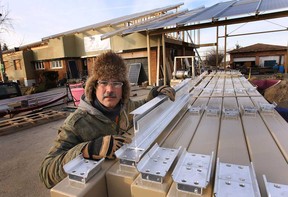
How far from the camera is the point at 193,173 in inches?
23.9

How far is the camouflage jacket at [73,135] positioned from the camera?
898mm

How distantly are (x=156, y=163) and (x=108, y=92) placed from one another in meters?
0.73

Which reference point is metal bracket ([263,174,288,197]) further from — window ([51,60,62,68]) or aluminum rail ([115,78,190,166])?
window ([51,60,62,68])

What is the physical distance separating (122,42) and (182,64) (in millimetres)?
3883

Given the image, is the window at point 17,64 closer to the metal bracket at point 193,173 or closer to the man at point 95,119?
the man at point 95,119

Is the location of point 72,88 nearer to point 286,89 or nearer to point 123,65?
point 123,65

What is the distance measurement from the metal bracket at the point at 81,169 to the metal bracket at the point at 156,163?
0.56 feet

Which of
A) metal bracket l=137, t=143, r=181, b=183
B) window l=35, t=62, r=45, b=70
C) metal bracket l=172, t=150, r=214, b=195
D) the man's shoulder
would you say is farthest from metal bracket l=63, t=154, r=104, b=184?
window l=35, t=62, r=45, b=70

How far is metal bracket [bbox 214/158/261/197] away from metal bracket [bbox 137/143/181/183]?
17 centimetres

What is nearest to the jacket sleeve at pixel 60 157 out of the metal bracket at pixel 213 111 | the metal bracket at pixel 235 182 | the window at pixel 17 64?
the metal bracket at pixel 235 182

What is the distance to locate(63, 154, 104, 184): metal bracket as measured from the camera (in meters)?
0.65

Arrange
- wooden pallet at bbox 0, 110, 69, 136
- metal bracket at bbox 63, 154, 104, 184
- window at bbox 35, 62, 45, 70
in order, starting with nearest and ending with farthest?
metal bracket at bbox 63, 154, 104, 184 → wooden pallet at bbox 0, 110, 69, 136 → window at bbox 35, 62, 45, 70

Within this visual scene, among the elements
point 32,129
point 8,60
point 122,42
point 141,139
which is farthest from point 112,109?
point 8,60

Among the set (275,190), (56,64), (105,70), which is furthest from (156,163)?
(56,64)
